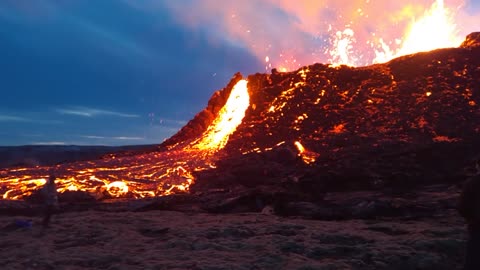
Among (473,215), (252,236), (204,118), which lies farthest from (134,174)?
(473,215)

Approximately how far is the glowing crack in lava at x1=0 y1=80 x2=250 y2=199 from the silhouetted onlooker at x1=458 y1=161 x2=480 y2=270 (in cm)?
1351

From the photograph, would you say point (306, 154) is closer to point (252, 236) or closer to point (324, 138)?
point (324, 138)

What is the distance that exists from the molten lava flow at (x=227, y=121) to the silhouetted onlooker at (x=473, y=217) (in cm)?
1990

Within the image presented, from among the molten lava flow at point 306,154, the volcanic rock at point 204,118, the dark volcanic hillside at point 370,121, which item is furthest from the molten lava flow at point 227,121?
the molten lava flow at point 306,154

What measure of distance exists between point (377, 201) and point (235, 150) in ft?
40.3

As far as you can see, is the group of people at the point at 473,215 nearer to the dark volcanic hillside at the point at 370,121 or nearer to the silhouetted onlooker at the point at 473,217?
the silhouetted onlooker at the point at 473,217

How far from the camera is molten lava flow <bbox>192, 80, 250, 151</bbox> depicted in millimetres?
27552

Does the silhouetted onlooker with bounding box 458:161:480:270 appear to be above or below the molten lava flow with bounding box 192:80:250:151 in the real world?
below

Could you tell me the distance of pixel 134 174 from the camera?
2183cm

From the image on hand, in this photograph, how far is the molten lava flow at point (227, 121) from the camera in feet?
90.4

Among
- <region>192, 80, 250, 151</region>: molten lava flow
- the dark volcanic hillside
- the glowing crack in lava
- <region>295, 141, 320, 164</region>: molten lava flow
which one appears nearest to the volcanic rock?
<region>192, 80, 250, 151</region>: molten lava flow

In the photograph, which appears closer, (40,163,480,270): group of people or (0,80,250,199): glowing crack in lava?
(40,163,480,270): group of people

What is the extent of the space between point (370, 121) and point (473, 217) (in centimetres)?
1858

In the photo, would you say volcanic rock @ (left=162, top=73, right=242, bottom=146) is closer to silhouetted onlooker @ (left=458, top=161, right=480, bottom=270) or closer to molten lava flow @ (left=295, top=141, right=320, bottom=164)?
molten lava flow @ (left=295, top=141, right=320, bottom=164)
